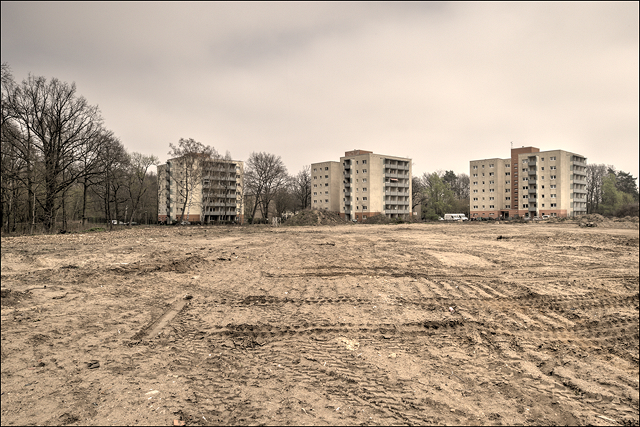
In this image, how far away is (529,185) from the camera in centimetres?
7706

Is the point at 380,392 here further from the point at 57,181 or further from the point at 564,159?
the point at 564,159

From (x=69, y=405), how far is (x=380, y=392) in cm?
324

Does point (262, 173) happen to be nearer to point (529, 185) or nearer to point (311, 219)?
point (311, 219)

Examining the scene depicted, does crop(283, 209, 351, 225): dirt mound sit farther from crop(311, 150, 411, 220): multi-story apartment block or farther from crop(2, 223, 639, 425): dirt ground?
crop(2, 223, 639, 425): dirt ground

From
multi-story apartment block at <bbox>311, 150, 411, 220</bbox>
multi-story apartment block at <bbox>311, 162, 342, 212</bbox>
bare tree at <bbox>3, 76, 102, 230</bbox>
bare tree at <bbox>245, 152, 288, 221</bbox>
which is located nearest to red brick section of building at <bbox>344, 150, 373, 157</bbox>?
multi-story apartment block at <bbox>311, 150, 411, 220</bbox>

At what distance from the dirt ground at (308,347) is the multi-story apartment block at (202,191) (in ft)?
121

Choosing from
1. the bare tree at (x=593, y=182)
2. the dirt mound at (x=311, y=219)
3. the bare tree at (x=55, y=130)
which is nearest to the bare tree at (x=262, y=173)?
the dirt mound at (x=311, y=219)

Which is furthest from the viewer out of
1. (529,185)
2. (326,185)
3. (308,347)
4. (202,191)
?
(326,185)

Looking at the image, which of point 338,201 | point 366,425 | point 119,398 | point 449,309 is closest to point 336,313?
point 449,309

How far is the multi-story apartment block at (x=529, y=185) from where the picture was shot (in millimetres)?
72500

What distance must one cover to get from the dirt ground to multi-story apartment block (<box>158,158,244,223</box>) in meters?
37.0

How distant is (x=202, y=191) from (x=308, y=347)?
2146 inches

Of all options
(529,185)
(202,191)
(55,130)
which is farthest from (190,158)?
(529,185)

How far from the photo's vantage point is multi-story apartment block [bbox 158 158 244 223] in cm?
4534
